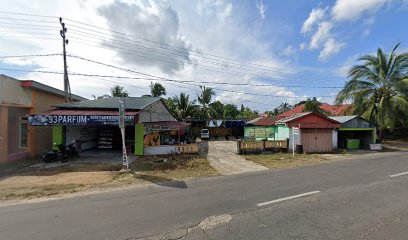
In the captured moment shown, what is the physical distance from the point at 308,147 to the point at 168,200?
1714cm

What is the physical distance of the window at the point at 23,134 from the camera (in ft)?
53.7

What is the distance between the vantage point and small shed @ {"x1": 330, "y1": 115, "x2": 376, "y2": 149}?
23.6 m

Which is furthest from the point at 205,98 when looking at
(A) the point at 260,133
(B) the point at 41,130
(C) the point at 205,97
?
(B) the point at 41,130

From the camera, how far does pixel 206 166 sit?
44.7ft

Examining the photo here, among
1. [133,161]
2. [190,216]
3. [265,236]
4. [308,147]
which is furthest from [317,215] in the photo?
[308,147]

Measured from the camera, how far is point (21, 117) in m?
16.2

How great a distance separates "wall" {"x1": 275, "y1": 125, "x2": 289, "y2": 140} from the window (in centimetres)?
1960

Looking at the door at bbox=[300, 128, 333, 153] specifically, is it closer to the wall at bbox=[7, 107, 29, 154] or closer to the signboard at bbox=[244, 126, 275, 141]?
the signboard at bbox=[244, 126, 275, 141]

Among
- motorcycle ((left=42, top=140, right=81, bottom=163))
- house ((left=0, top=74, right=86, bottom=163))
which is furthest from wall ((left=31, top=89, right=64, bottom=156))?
motorcycle ((left=42, top=140, right=81, bottom=163))

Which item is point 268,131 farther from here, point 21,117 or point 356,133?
point 21,117

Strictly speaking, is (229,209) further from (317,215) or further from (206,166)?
(206,166)

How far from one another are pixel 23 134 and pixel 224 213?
16.1 metres

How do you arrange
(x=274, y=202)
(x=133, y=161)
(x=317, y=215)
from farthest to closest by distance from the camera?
(x=133, y=161) < (x=274, y=202) < (x=317, y=215)

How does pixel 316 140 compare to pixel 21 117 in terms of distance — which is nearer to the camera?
pixel 21 117
